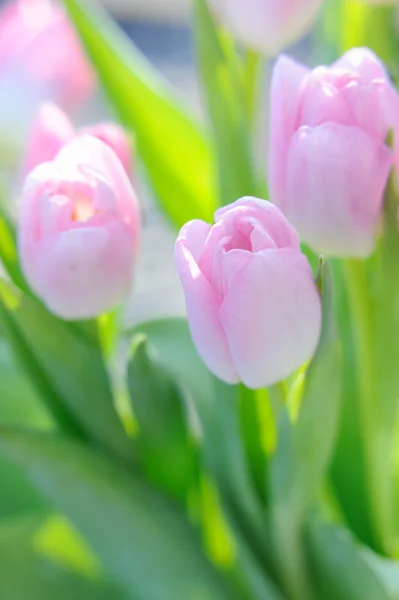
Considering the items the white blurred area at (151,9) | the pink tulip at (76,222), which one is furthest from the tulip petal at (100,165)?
the white blurred area at (151,9)

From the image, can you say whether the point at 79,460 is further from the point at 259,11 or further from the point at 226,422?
the point at 259,11

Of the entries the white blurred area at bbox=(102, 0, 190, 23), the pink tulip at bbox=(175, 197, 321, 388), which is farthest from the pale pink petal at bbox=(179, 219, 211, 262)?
the white blurred area at bbox=(102, 0, 190, 23)

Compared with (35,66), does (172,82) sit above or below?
below

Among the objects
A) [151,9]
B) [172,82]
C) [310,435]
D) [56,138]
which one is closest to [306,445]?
[310,435]

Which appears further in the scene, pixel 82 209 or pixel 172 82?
pixel 172 82

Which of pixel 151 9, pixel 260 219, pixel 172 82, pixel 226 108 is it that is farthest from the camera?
pixel 151 9

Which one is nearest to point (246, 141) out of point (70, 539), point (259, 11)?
point (259, 11)

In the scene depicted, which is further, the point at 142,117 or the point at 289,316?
the point at 142,117

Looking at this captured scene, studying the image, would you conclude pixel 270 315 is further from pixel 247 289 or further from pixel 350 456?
pixel 350 456
